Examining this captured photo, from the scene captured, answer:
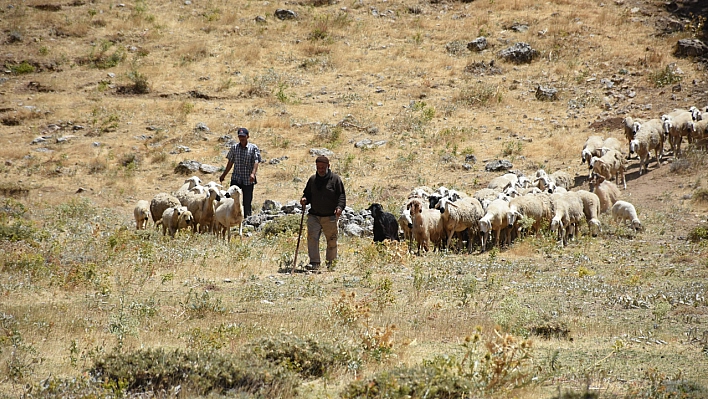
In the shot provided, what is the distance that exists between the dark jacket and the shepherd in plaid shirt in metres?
3.91

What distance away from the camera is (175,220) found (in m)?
14.5

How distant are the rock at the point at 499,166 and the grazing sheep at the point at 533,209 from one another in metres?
6.53

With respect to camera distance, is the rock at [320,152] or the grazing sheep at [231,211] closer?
the grazing sheep at [231,211]

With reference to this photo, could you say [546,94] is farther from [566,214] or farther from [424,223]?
[424,223]

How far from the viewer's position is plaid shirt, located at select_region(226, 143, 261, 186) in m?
14.7

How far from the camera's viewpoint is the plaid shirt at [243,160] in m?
14.7

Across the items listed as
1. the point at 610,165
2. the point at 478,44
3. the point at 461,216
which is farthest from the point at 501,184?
the point at 478,44

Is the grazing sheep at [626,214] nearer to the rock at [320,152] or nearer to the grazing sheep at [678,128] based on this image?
the grazing sheep at [678,128]

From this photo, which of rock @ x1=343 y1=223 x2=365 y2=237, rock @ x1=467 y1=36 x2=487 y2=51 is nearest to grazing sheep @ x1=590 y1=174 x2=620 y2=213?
rock @ x1=343 y1=223 x2=365 y2=237

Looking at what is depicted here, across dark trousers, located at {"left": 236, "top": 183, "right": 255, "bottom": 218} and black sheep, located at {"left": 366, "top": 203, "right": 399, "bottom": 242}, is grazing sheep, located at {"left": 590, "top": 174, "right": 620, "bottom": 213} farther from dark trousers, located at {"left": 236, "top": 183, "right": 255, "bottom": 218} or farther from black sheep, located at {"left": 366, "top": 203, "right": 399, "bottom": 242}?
dark trousers, located at {"left": 236, "top": 183, "right": 255, "bottom": 218}

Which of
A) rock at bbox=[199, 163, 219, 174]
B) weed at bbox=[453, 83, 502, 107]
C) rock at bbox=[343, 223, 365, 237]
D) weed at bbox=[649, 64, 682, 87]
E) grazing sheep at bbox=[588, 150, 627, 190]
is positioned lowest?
rock at bbox=[199, 163, 219, 174]

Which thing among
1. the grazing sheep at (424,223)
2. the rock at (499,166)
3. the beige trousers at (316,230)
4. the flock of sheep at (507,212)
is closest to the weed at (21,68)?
the rock at (499,166)

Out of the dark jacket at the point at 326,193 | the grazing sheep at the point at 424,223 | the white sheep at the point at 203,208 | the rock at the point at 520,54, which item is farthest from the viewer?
the rock at the point at 520,54

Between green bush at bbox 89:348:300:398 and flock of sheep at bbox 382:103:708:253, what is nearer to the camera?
green bush at bbox 89:348:300:398
